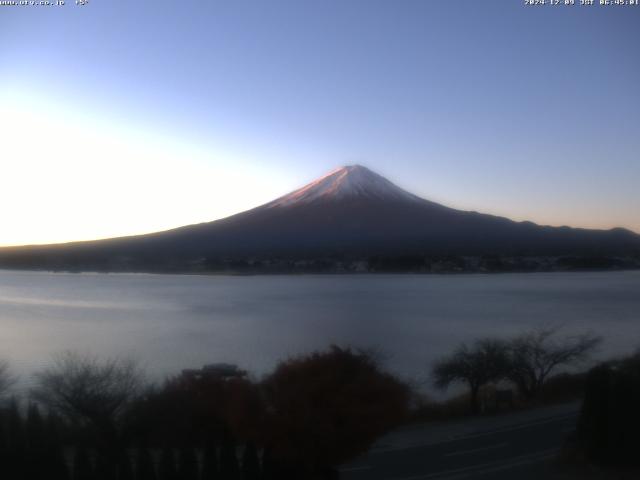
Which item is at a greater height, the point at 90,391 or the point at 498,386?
the point at 90,391

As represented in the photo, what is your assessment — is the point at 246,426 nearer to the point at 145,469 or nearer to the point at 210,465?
the point at 210,465

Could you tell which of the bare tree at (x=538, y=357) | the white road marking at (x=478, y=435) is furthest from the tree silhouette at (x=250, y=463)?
the bare tree at (x=538, y=357)

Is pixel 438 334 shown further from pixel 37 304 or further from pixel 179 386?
pixel 37 304

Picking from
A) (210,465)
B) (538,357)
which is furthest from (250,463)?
(538,357)

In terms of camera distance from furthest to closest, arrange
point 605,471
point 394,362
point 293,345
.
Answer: point 293,345 < point 394,362 < point 605,471

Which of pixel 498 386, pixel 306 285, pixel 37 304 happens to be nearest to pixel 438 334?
pixel 498 386
